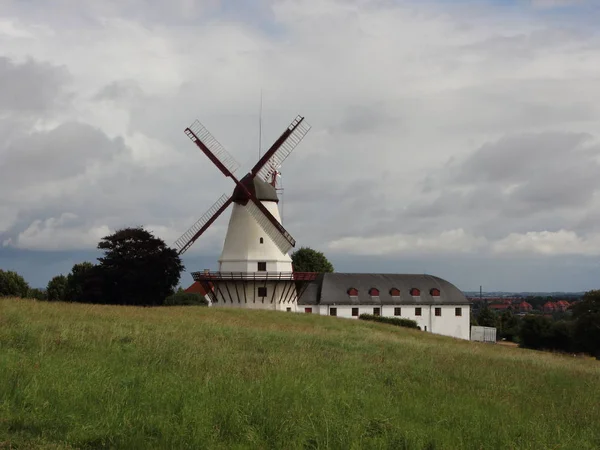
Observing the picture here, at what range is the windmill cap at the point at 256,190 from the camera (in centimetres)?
4628

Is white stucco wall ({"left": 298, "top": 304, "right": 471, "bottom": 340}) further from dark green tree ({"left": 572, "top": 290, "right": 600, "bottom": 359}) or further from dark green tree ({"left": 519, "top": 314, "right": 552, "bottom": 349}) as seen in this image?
dark green tree ({"left": 572, "top": 290, "right": 600, "bottom": 359})

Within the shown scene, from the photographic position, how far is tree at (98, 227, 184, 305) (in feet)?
149

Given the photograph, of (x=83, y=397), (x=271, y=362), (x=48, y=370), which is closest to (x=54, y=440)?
(x=83, y=397)

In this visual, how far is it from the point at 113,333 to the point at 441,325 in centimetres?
5117

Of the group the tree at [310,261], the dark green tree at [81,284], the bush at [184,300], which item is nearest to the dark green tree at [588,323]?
the tree at [310,261]

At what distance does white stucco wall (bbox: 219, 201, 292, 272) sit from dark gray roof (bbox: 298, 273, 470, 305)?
13.8 metres

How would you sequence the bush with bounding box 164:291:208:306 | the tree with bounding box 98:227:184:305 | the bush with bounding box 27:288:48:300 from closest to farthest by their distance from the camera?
the tree with bounding box 98:227:184:305, the bush with bounding box 164:291:208:306, the bush with bounding box 27:288:48:300

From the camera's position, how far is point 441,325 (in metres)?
63.3

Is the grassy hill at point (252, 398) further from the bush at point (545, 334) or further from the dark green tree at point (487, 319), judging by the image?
the dark green tree at point (487, 319)

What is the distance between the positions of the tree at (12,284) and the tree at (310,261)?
29482 millimetres

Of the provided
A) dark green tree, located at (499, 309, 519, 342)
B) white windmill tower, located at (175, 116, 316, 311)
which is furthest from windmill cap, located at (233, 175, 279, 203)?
dark green tree, located at (499, 309, 519, 342)

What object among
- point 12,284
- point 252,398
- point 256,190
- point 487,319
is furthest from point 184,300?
point 487,319

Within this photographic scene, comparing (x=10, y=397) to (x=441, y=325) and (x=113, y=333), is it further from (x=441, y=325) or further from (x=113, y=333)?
(x=441, y=325)

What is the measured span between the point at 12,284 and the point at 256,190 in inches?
1085
